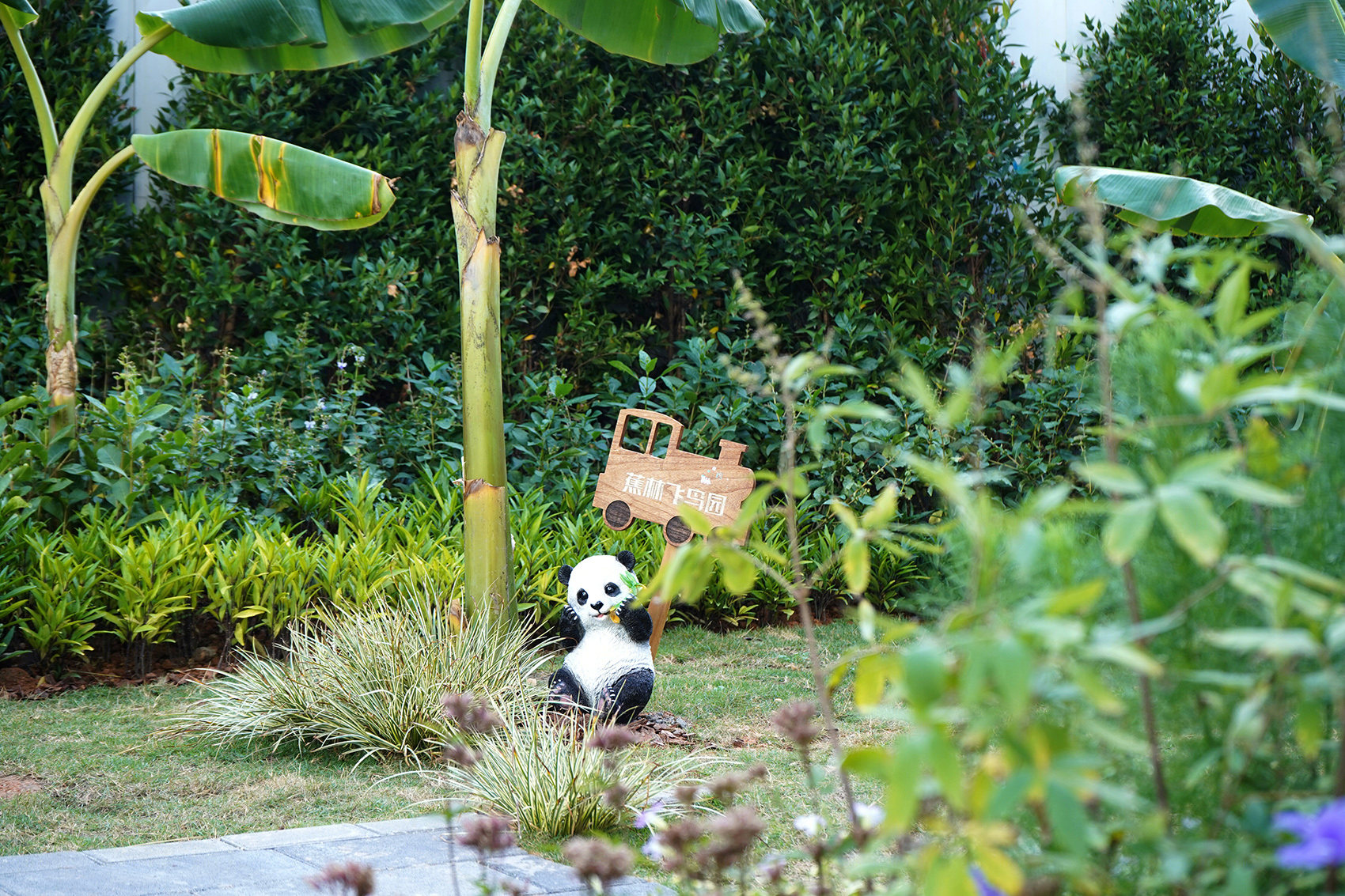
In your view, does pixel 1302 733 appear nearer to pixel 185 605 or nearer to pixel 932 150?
pixel 185 605

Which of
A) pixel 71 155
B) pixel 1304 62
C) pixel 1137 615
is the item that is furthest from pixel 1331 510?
pixel 71 155

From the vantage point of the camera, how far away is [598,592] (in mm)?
4688

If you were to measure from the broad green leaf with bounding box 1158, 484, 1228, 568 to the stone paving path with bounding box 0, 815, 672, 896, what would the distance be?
2.12 m

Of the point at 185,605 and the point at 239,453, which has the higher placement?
the point at 239,453

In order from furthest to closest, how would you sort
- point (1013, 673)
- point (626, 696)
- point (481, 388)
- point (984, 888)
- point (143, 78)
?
point (143, 78), point (481, 388), point (626, 696), point (984, 888), point (1013, 673)

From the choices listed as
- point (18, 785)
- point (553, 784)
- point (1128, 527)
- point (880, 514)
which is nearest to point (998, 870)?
point (1128, 527)

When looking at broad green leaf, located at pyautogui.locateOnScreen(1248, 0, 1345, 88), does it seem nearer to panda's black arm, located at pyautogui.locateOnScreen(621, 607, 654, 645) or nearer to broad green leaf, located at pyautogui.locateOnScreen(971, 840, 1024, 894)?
panda's black arm, located at pyautogui.locateOnScreen(621, 607, 654, 645)

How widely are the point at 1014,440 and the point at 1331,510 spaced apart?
7.20 m

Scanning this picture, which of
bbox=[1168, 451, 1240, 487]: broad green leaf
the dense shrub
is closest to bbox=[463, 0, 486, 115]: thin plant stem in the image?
bbox=[1168, 451, 1240, 487]: broad green leaf

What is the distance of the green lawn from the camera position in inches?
145

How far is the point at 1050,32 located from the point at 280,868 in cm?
883

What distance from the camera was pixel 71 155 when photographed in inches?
251

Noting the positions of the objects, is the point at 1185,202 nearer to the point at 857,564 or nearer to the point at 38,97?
the point at 857,564

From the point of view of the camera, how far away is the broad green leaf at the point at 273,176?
609cm
